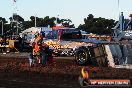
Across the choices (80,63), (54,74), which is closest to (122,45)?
(80,63)

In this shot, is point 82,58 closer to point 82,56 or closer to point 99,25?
point 82,56

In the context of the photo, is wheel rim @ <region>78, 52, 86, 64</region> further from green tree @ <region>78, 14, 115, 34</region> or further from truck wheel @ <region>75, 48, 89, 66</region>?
green tree @ <region>78, 14, 115, 34</region>

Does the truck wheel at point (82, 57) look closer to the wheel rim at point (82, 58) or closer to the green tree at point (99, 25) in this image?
the wheel rim at point (82, 58)

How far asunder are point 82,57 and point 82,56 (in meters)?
0.04

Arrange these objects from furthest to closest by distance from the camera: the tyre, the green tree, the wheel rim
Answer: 1. the green tree
2. the wheel rim
3. the tyre

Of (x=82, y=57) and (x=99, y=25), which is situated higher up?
(x=99, y=25)

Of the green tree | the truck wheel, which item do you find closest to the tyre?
the truck wheel

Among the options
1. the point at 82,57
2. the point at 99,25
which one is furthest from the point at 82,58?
the point at 99,25

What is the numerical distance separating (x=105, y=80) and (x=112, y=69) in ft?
37.7

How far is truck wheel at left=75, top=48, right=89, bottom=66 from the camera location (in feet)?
59.5

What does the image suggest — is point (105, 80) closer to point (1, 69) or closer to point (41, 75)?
point (41, 75)

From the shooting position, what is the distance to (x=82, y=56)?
18.5 m

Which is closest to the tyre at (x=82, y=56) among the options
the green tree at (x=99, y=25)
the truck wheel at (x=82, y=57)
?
the truck wheel at (x=82, y=57)

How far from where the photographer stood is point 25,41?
3969cm
